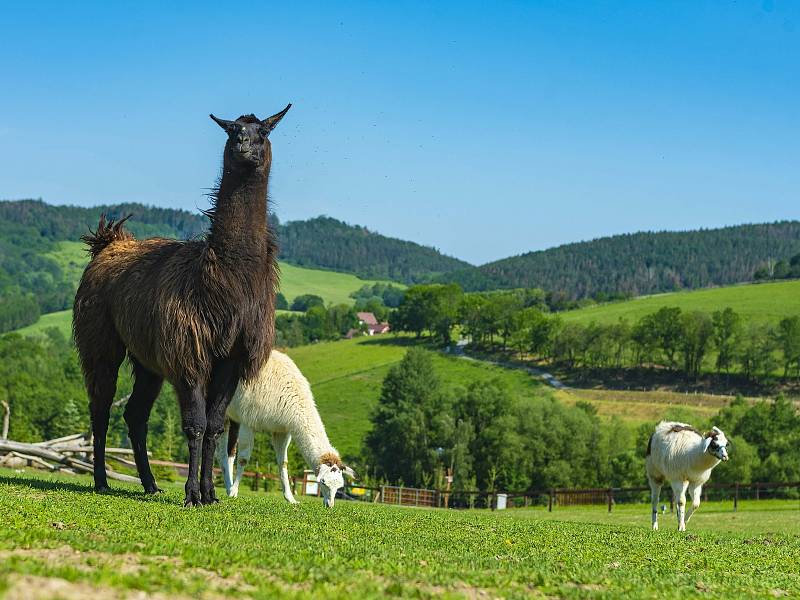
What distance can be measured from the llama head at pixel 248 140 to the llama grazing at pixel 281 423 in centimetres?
617

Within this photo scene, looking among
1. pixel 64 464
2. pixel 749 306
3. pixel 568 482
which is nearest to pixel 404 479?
pixel 568 482

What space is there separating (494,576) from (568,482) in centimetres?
7480

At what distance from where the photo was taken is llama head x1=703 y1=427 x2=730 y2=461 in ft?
65.2

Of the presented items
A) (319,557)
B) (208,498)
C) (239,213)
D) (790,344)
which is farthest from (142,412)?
(790,344)

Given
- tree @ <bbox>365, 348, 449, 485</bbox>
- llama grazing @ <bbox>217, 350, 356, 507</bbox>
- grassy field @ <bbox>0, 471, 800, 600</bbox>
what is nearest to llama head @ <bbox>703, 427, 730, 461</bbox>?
grassy field @ <bbox>0, 471, 800, 600</bbox>

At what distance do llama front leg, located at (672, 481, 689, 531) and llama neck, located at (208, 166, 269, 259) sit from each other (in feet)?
38.3

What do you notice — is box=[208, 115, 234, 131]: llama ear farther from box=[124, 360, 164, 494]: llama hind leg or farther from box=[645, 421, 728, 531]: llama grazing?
box=[645, 421, 728, 531]: llama grazing

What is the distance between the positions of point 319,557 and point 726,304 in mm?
152211

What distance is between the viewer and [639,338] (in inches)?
5177

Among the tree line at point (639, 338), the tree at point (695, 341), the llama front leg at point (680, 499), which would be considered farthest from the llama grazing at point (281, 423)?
the tree at point (695, 341)

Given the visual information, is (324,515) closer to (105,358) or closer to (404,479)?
(105,358)

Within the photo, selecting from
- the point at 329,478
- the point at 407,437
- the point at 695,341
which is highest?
the point at 695,341

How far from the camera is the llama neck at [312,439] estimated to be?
18453 mm

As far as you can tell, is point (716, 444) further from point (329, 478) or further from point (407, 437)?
point (407, 437)
